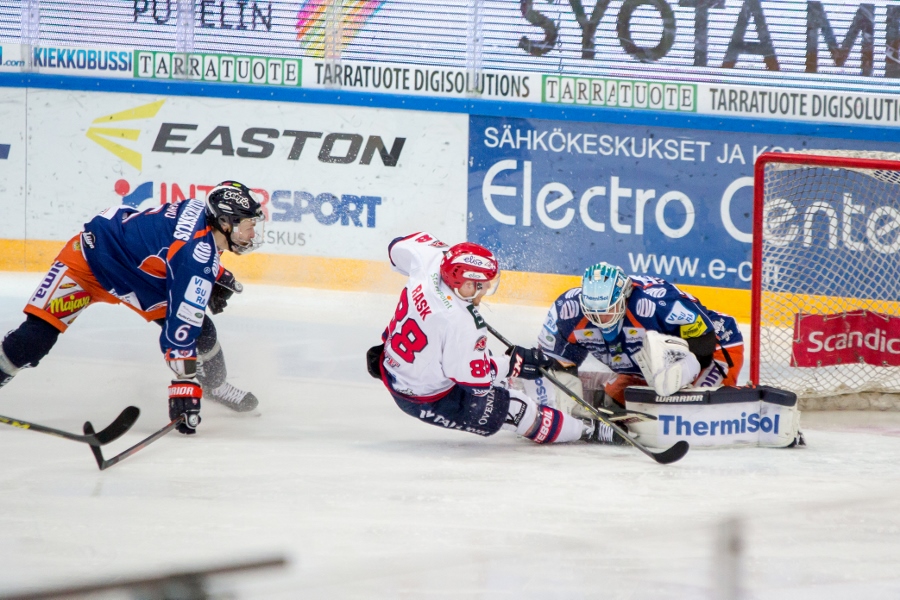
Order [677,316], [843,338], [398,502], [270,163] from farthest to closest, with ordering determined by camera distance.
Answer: [270,163] → [843,338] → [677,316] → [398,502]

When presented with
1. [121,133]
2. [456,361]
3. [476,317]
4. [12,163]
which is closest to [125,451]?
[456,361]

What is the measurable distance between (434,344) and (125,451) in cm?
105

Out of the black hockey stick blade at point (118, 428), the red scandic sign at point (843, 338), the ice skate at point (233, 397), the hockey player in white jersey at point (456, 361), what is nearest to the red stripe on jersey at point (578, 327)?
the hockey player in white jersey at point (456, 361)

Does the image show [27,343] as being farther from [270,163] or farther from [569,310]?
[270,163]

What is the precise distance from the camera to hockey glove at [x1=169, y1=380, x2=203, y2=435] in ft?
12.4

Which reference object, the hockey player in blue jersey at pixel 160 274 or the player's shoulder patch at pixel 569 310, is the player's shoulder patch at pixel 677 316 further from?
the hockey player in blue jersey at pixel 160 274

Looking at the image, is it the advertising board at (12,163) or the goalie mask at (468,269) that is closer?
the goalie mask at (468,269)

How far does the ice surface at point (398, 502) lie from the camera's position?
2.36 meters

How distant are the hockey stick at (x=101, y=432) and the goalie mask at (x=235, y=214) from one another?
69 centimetres

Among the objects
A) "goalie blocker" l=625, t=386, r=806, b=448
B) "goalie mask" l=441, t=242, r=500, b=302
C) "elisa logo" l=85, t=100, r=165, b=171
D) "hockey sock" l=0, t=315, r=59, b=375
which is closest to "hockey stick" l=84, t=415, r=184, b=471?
"hockey sock" l=0, t=315, r=59, b=375

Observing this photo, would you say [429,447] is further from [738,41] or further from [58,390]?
[738,41]

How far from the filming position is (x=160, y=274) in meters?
3.98

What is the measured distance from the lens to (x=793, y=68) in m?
6.23

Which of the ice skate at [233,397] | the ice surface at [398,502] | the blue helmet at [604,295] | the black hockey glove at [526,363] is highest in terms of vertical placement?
the blue helmet at [604,295]
